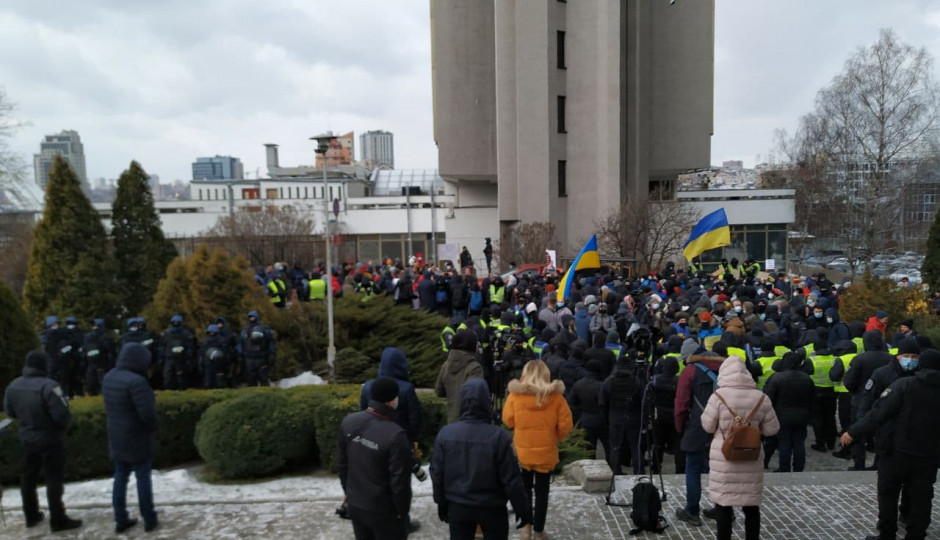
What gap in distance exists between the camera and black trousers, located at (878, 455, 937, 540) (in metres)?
5.77

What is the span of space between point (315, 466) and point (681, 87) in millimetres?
37253

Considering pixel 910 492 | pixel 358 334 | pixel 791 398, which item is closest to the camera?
pixel 910 492

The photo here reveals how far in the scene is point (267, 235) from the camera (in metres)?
35.5

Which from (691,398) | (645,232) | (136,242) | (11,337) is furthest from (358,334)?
(645,232)

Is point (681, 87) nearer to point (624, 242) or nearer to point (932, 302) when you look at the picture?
point (624, 242)

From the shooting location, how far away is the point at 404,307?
17219mm

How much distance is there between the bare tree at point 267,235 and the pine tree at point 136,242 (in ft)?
58.0

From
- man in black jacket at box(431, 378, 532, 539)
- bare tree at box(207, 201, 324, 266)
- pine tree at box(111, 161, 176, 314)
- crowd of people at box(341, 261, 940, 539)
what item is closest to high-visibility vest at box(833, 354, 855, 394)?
crowd of people at box(341, 261, 940, 539)

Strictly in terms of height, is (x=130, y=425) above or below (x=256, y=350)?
above

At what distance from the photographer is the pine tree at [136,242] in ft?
53.3

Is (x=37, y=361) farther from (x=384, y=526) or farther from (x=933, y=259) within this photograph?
(x=933, y=259)

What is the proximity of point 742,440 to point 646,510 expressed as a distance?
1.26 meters

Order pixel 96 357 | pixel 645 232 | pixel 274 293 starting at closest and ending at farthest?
1. pixel 96 357
2. pixel 274 293
3. pixel 645 232

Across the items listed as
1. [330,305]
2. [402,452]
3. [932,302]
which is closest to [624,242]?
[932,302]
